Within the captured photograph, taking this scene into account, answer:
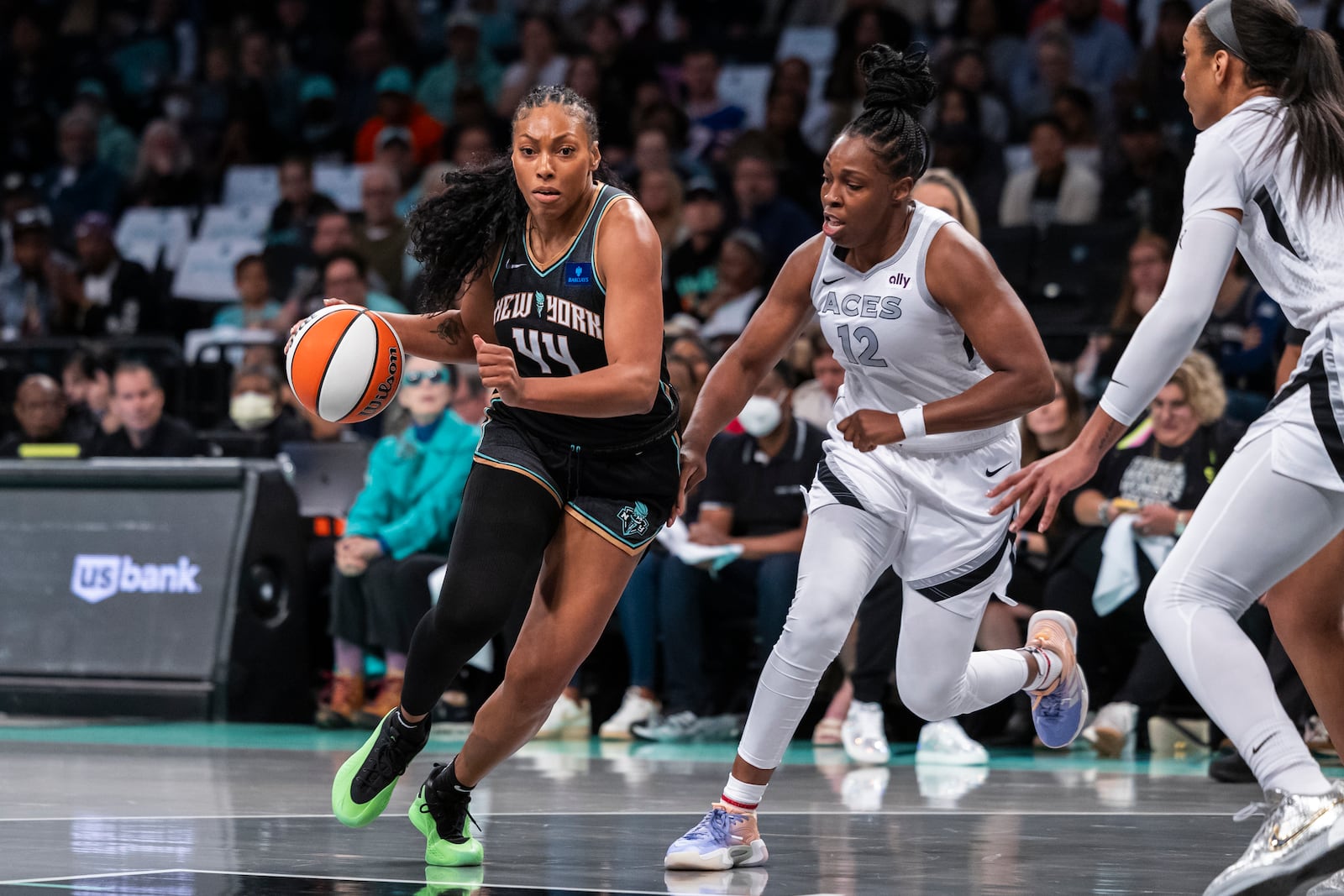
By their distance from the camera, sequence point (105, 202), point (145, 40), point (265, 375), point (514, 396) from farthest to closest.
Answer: point (145, 40) < point (105, 202) < point (265, 375) < point (514, 396)

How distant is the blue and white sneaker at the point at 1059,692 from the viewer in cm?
557

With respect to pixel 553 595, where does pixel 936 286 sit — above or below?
above

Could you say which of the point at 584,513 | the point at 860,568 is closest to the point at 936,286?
the point at 860,568

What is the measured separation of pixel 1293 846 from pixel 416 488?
19.9 ft

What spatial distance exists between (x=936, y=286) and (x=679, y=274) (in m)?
6.51

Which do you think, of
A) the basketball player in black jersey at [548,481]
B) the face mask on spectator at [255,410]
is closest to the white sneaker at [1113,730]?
the basketball player in black jersey at [548,481]

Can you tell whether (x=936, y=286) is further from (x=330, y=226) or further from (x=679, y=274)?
(x=330, y=226)

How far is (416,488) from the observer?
8992 millimetres

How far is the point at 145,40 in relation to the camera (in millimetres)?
16797

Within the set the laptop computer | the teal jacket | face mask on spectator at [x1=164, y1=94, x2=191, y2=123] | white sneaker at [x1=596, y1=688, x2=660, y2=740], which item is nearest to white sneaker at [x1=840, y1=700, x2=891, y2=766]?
white sneaker at [x1=596, y1=688, x2=660, y2=740]

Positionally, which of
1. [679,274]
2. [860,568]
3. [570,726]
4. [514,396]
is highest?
[514,396]

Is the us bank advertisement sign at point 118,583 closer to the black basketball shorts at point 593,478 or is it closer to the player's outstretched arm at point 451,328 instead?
the player's outstretched arm at point 451,328

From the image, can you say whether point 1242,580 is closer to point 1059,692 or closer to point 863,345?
point 863,345

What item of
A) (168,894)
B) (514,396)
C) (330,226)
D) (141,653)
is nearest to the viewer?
A: (168,894)
